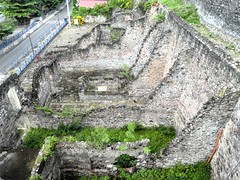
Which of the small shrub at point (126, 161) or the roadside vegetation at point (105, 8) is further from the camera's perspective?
the roadside vegetation at point (105, 8)

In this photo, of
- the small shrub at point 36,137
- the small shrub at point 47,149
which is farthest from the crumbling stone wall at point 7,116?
the small shrub at point 47,149

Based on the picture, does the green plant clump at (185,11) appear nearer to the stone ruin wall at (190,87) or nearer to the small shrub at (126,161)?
the stone ruin wall at (190,87)

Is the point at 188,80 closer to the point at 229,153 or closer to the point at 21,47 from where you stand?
the point at 229,153

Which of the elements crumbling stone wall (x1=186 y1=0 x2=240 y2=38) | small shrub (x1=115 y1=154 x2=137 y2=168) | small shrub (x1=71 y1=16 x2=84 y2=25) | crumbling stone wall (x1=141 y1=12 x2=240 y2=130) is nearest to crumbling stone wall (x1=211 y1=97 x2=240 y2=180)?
crumbling stone wall (x1=141 y1=12 x2=240 y2=130)

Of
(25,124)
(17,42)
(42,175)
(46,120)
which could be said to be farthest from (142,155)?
(17,42)

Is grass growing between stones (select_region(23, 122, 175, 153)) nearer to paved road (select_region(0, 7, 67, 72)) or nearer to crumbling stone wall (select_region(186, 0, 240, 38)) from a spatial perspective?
crumbling stone wall (select_region(186, 0, 240, 38))

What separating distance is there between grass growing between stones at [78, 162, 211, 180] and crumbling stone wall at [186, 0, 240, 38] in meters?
6.46

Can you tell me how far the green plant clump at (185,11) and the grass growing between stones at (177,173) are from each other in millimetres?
9860

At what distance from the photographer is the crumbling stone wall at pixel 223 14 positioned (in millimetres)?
12273

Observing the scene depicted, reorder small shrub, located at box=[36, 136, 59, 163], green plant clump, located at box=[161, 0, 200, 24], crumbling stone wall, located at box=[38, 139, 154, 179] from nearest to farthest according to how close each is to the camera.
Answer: small shrub, located at box=[36, 136, 59, 163], crumbling stone wall, located at box=[38, 139, 154, 179], green plant clump, located at box=[161, 0, 200, 24]

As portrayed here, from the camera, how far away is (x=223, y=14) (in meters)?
13.6

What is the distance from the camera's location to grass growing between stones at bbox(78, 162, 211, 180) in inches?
364

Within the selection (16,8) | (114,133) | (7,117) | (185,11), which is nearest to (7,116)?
(7,117)

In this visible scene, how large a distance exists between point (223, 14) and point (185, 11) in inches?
164
